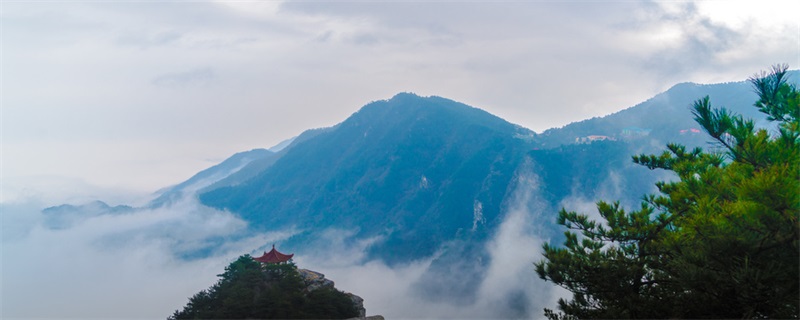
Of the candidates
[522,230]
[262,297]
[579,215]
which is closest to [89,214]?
[522,230]

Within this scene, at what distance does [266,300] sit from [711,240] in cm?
1461

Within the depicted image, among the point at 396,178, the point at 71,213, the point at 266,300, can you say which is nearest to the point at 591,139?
the point at 396,178

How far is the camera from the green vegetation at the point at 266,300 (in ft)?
57.8

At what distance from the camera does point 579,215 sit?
1230 cm

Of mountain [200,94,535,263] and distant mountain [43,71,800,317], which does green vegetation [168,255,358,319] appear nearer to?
→ distant mountain [43,71,800,317]

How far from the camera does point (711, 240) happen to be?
21.5ft

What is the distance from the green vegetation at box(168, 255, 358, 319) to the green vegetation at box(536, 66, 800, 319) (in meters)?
9.87

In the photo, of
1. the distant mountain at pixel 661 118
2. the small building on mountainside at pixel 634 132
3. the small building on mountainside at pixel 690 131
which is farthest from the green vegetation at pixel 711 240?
the small building on mountainside at pixel 634 132

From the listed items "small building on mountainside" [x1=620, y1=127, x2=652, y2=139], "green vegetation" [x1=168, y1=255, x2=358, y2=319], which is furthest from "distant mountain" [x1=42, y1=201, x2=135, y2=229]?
"green vegetation" [x1=168, y1=255, x2=358, y2=319]

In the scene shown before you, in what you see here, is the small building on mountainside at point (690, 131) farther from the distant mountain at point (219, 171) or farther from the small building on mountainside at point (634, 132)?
the distant mountain at point (219, 171)

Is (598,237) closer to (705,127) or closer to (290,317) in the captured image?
(705,127)

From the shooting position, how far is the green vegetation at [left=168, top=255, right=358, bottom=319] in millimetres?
17609

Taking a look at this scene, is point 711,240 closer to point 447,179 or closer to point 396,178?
point 447,179

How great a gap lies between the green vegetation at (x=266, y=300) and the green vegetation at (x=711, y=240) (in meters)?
9.87
